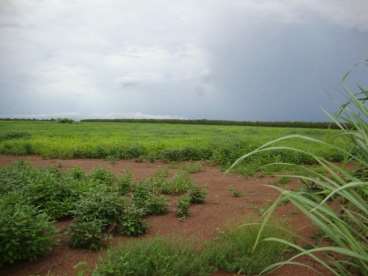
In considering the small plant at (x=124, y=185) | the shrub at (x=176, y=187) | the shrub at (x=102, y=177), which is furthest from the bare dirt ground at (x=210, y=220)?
the shrub at (x=102, y=177)

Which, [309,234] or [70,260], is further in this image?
[309,234]

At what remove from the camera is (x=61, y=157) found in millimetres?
10672

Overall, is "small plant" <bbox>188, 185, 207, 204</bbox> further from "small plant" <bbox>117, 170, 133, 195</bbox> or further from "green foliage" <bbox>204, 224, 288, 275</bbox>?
"green foliage" <bbox>204, 224, 288, 275</bbox>

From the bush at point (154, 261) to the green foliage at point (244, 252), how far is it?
160mm

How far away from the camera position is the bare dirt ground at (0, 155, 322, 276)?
343cm

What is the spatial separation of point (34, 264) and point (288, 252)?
2369 mm

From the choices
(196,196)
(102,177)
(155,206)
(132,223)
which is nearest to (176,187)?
(196,196)

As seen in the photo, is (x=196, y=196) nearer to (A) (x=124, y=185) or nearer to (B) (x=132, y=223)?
(A) (x=124, y=185)

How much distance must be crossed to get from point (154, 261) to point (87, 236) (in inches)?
36.6

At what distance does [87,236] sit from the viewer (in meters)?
3.70

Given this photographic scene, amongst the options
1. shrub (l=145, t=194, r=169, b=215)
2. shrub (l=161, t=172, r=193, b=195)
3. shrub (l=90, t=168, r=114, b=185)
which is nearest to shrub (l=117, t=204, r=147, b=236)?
shrub (l=145, t=194, r=169, b=215)

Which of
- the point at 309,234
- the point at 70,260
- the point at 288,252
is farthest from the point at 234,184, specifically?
the point at 70,260

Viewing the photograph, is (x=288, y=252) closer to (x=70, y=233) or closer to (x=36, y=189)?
(x=70, y=233)

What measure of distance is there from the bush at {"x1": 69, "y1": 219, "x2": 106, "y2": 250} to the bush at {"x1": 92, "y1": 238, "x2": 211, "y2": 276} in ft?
1.43
